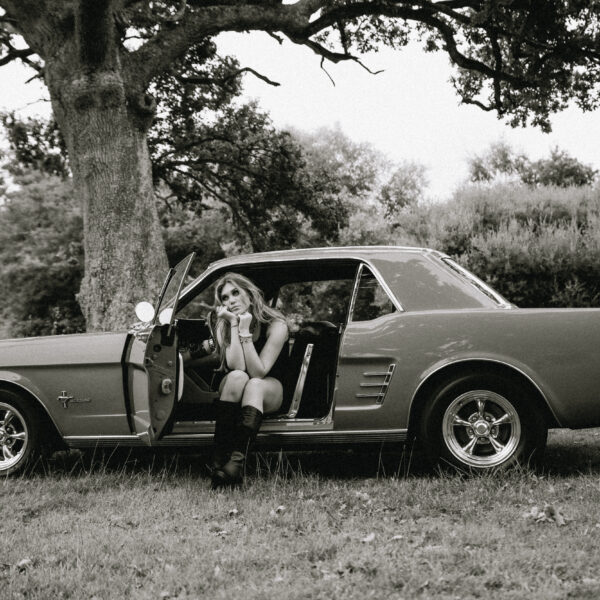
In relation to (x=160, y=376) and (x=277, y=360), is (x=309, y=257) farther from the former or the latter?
(x=160, y=376)

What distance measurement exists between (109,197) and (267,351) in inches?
196

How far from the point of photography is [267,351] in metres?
5.33

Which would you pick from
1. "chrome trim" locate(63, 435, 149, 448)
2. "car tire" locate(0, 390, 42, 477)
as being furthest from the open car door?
"car tire" locate(0, 390, 42, 477)

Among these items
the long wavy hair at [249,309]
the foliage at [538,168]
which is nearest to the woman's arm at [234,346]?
the long wavy hair at [249,309]

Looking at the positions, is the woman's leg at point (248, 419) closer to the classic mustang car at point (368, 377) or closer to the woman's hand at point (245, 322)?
the classic mustang car at point (368, 377)

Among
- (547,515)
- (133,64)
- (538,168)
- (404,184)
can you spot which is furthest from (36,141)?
(404,184)

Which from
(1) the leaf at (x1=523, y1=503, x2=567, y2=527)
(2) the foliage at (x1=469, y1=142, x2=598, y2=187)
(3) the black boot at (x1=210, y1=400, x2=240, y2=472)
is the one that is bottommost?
(1) the leaf at (x1=523, y1=503, x2=567, y2=527)

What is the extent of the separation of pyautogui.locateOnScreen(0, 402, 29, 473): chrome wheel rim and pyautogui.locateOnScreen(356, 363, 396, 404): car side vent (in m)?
2.60

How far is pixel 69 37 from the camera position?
32.8 ft

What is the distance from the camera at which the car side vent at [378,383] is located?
198 inches

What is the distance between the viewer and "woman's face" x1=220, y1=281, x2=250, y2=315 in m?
5.30

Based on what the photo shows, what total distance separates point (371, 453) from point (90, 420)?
2.47 metres

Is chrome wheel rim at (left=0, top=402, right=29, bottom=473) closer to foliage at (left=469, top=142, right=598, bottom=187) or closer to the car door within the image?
the car door

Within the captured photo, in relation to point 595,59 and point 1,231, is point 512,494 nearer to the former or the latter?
point 595,59
